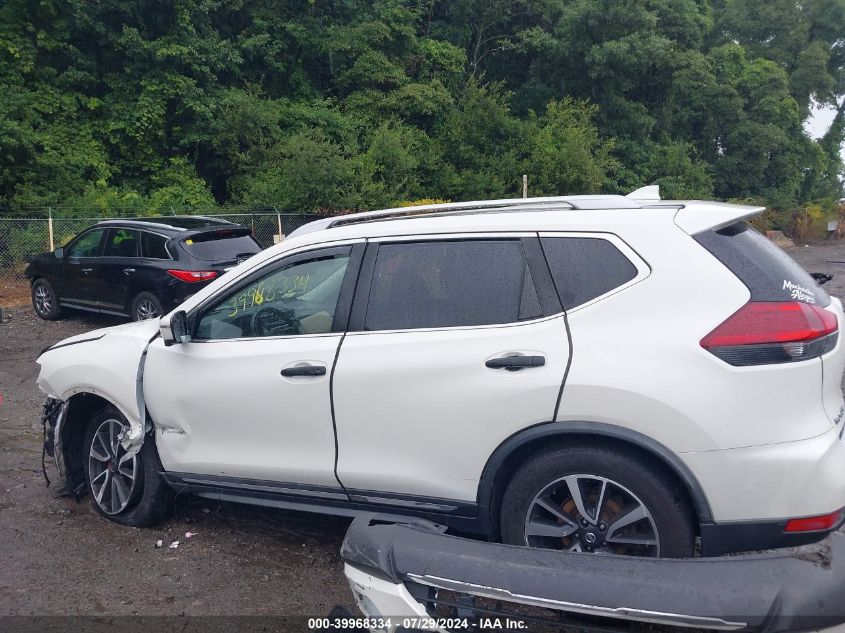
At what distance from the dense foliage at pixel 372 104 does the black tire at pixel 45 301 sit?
6.81 metres

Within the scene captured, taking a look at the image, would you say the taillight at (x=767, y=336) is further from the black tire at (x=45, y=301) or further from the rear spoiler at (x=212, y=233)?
the black tire at (x=45, y=301)

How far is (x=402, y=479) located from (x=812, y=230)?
34182 mm

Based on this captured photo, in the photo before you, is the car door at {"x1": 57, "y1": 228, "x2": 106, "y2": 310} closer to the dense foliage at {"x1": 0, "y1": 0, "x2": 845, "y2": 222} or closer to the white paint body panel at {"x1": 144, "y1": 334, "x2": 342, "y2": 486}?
the dense foliage at {"x1": 0, "y1": 0, "x2": 845, "y2": 222}

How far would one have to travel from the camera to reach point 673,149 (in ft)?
104

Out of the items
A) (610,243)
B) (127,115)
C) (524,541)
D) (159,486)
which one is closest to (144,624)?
(159,486)

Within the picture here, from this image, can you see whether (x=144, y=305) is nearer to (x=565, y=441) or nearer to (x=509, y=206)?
(x=509, y=206)

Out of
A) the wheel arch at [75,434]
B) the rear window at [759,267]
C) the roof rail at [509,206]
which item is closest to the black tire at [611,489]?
the rear window at [759,267]

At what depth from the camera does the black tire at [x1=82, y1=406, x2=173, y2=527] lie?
4.54 m

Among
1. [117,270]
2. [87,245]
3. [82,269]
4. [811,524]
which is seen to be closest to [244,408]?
[811,524]

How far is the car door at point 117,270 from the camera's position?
36.6 feet

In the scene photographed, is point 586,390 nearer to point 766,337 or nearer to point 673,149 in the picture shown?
point 766,337

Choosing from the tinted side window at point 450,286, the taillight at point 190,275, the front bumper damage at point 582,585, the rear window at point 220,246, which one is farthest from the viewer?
the rear window at point 220,246

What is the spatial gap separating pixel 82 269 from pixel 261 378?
8998 mm

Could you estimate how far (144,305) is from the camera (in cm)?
1105
